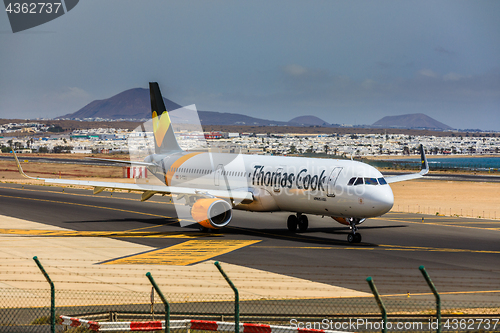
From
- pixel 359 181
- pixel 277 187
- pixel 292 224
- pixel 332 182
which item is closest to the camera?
pixel 359 181

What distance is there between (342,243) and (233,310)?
53.3ft

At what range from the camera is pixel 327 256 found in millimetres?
27703

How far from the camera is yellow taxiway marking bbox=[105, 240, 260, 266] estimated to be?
1018 inches

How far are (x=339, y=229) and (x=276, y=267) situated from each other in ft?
49.8

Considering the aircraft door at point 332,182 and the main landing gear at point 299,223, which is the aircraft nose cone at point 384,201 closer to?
the aircraft door at point 332,182

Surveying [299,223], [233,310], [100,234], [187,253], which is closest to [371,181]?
[299,223]

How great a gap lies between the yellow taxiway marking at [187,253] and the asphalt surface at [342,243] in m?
0.90

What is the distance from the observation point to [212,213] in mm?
34688

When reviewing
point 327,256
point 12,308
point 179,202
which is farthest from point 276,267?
point 179,202

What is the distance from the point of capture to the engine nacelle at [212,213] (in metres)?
34.3

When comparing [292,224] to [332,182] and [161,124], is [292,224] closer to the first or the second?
[332,182]

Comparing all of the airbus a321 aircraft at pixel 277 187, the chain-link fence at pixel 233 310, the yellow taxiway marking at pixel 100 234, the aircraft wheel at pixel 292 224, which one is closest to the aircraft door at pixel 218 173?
the airbus a321 aircraft at pixel 277 187

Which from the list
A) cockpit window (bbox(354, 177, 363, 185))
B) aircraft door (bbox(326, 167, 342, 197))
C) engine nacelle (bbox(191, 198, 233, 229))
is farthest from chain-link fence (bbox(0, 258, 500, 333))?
engine nacelle (bbox(191, 198, 233, 229))

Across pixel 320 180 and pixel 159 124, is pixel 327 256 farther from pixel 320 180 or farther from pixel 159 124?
pixel 159 124
